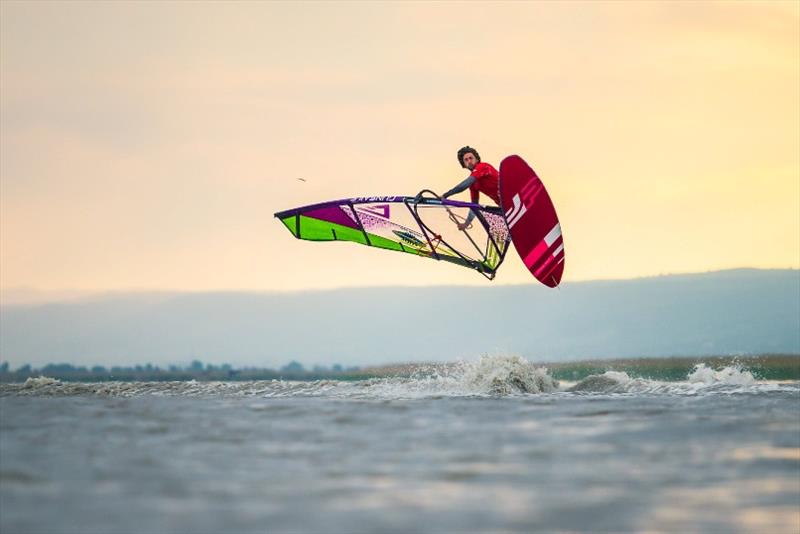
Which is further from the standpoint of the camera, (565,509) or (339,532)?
(565,509)

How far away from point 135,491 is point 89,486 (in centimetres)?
46

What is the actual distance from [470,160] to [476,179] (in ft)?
Answer: 1.44

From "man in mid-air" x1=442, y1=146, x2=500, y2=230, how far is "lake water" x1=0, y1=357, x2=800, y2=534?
4024 millimetres

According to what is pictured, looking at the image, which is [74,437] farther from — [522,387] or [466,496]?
[522,387]

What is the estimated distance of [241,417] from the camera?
36.5 ft

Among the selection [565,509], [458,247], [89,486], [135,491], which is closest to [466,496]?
[565,509]

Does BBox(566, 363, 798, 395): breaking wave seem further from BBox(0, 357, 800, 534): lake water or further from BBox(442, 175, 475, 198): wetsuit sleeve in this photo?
BBox(442, 175, 475, 198): wetsuit sleeve

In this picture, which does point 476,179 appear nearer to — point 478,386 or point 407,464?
point 478,386

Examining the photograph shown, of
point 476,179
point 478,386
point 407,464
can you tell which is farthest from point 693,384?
point 407,464

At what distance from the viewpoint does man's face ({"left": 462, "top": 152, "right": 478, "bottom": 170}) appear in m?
16.5

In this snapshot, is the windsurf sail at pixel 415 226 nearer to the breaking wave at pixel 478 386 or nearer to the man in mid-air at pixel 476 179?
the man in mid-air at pixel 476 179

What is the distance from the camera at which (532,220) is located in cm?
1602

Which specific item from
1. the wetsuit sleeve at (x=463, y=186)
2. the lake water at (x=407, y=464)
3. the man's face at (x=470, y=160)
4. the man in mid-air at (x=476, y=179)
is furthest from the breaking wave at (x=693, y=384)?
the man's face at (x=470, y=160)

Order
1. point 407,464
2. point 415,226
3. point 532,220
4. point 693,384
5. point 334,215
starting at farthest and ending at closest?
point 334,215 → point 415,226 → point 532,220 → point 693,384 → point 407,464
